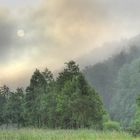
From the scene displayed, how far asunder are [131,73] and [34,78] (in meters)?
93.1

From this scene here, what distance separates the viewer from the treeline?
67.6 m

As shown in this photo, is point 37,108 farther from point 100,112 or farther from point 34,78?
point 100,112

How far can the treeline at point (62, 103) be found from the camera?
2660 inches

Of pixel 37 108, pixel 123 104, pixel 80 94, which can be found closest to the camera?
pixel 80 94

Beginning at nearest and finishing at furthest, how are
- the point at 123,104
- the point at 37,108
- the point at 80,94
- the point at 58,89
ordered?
the point at 80,94 < the point at 58,89 < the point at 37,108 < the point at 123,104

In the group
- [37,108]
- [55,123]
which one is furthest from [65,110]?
[37,108]

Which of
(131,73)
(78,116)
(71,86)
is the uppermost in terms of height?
(131,73)

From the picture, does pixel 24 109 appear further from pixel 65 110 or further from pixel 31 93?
pixel 65 110

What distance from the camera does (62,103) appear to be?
70.2 meters

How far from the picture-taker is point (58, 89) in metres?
75.8

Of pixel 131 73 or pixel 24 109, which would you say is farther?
pixel 131 73

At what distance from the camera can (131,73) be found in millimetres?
177750

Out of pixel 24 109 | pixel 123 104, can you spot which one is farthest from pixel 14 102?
pixel 123 104

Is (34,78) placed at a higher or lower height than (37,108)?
higher
